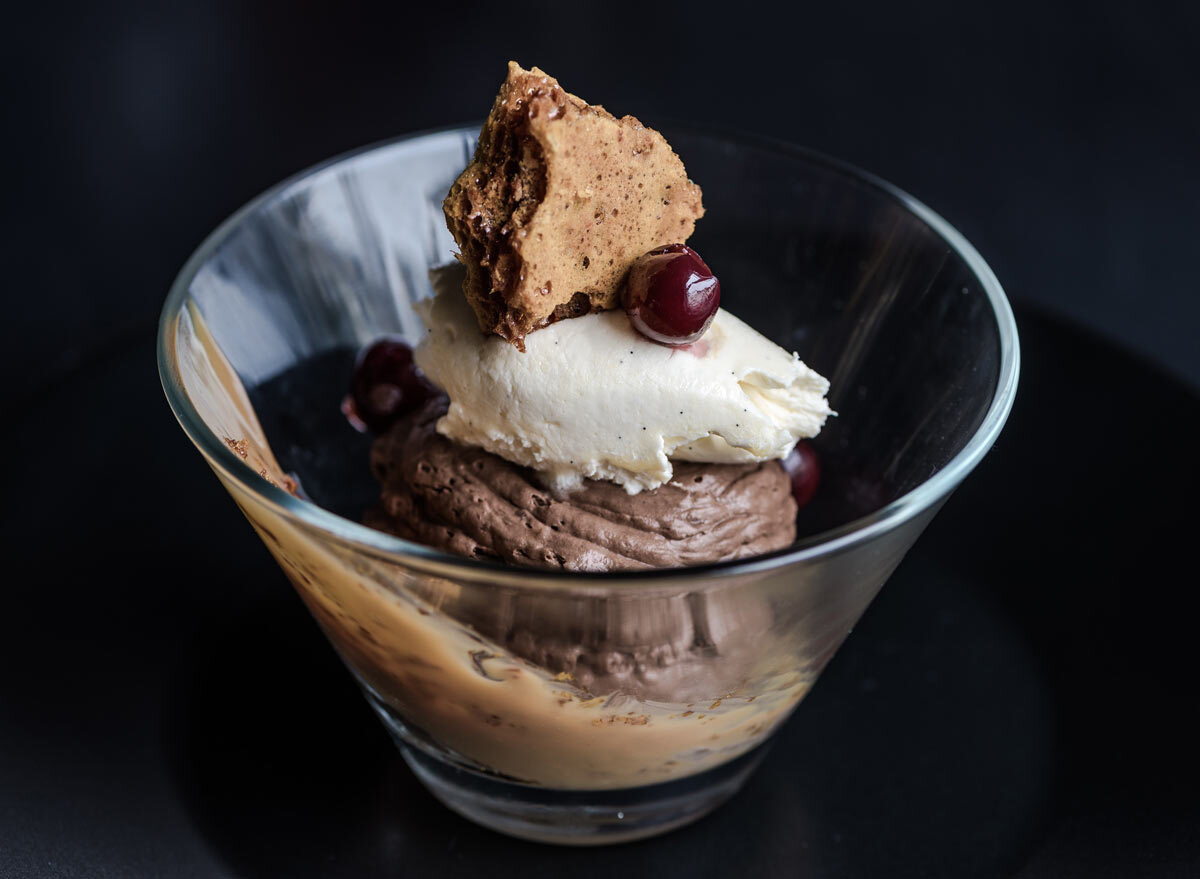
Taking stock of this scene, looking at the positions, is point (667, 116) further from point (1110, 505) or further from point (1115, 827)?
point (1115, 827)

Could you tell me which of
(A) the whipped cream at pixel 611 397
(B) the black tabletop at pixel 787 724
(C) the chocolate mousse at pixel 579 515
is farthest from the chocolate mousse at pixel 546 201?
(B) the black tabletop at pixel 787 724

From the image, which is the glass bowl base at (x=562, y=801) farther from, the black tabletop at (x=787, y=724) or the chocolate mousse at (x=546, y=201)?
the chocolate mousse at (x=546, y=201)

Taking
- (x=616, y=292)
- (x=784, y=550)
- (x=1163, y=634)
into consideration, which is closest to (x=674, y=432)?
(x=616, y=292)

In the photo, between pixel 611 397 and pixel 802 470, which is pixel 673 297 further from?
pixel 802 470

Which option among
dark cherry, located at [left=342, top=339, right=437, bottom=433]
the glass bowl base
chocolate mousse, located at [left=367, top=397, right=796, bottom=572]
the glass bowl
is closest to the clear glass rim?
the glass bowl

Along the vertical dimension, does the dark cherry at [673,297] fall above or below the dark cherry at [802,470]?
above
